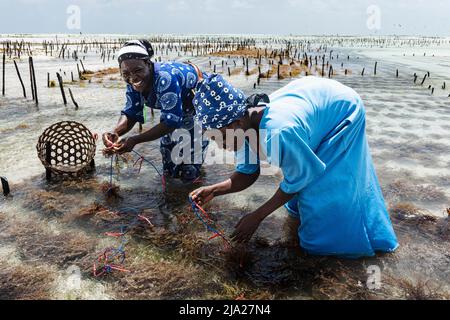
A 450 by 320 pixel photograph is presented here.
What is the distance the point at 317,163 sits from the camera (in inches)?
88.7

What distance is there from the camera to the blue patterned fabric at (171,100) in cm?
360

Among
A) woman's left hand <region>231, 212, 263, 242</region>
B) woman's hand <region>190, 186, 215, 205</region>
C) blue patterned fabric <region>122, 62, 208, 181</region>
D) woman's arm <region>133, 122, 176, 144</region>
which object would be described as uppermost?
blue patterned fabric <region>122, 62, 208, 181</region>

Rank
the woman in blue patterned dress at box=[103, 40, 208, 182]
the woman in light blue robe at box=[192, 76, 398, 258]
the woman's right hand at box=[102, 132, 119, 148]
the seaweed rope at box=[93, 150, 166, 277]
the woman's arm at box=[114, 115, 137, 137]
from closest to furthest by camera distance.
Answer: the woman in light blue robe at box=[192, 76, 398, 258], the seaweed rope at box=[93, 150, 166, 277], the woman in blue patterned dress at box=[103, 40, 208, 182], the woman's right hand at box=[102, 132, 119, 148], the woman's arm at box=[114, 115, 137, 137]

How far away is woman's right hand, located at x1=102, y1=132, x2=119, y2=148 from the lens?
3.73 meters

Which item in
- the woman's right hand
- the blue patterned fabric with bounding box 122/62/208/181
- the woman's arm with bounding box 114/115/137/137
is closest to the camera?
the blue patterned fabric with bounding box 122/62/208/181

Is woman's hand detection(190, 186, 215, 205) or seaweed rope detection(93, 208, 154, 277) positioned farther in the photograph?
seaweed rope detection(93, 208, 154, 277)

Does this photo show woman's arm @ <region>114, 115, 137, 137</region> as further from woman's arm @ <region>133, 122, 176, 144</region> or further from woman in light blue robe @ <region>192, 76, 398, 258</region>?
woman in light blue robe @ <region>192, 76, 398, 258</region>

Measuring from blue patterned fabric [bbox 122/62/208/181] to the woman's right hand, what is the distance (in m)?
0.37

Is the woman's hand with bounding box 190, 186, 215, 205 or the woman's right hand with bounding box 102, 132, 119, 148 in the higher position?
the woman's right hand with bounding box 102, 132, 119, 148

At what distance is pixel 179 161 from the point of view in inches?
181

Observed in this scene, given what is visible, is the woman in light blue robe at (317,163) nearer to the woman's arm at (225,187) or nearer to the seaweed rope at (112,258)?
the woman's arm at (225,187)

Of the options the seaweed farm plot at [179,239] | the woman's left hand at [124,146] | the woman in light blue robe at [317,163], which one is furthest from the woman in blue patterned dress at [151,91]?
the woman in light blue robe at [317,163]

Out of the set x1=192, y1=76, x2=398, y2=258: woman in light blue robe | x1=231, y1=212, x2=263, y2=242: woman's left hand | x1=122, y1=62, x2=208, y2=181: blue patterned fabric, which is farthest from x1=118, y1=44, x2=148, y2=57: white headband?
x1=231, y1=212, x2=263, y2=242: woman's left hand

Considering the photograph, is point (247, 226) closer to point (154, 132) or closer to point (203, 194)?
point (203, 194)
